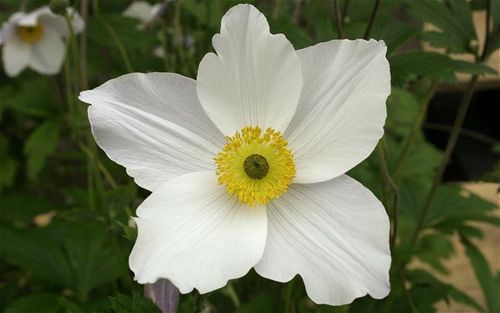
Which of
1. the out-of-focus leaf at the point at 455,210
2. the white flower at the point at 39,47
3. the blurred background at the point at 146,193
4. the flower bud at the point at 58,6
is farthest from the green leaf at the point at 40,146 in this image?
the out-of-focus leaf at the point at 455,210

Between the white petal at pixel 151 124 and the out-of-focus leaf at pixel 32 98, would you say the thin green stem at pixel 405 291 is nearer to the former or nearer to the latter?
the white petal at pixel 151 124

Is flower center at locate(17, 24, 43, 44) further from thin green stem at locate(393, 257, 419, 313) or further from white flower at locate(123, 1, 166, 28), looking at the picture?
thin green stem at locate(393, 257, 419, 313)

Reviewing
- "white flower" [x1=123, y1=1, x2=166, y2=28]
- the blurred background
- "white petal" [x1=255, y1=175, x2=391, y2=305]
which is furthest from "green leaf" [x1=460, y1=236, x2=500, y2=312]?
"white flower" [x1=123, y1=1, x2=166, y2=28]

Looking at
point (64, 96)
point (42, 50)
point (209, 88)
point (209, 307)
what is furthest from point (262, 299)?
point (64, 96)

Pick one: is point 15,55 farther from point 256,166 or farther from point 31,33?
point 256,166

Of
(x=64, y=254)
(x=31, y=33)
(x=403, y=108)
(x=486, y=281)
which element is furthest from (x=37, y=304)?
(x=403, y=108)

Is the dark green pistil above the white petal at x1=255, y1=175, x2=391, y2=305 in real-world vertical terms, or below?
above
